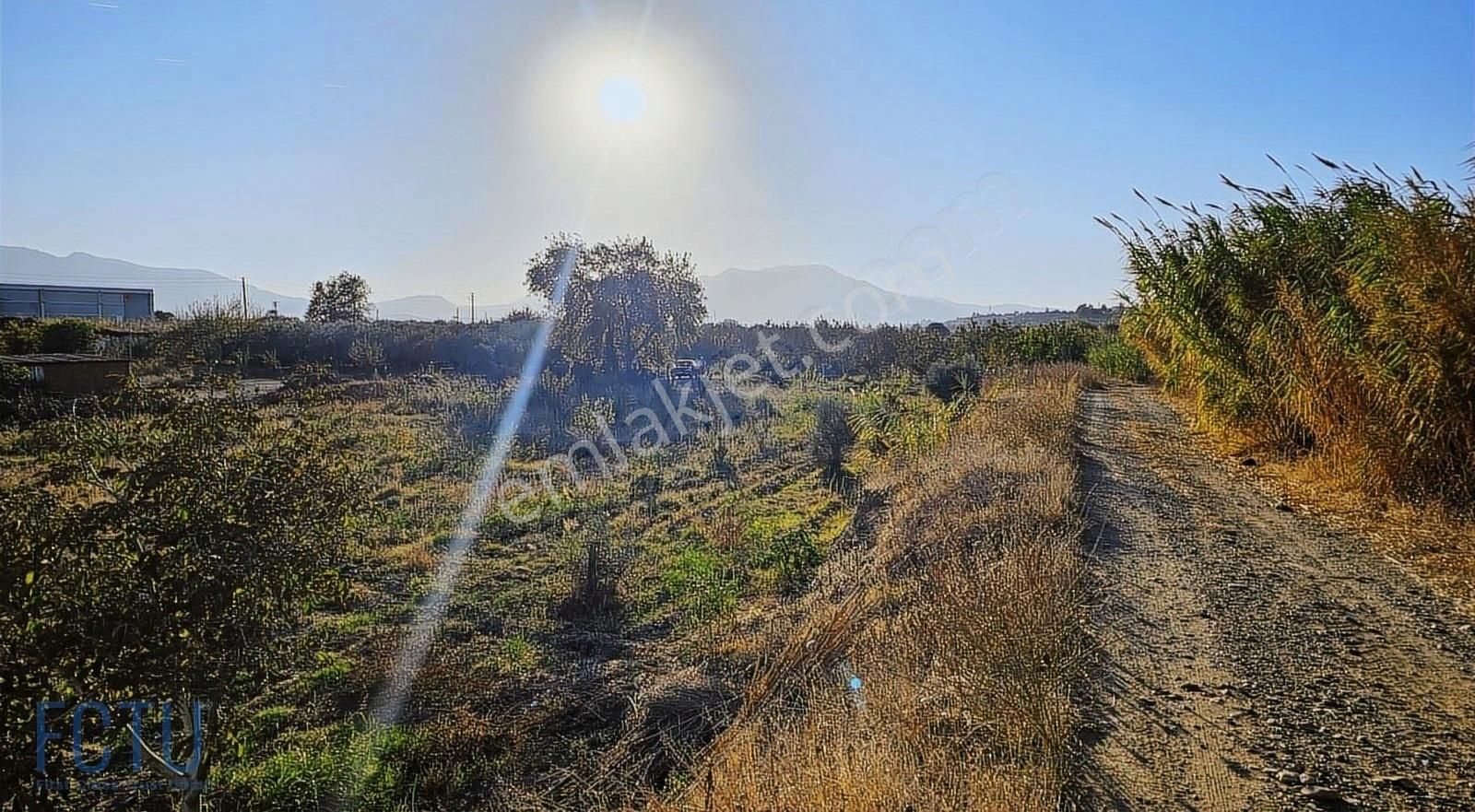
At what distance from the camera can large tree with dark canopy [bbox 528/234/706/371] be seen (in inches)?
780

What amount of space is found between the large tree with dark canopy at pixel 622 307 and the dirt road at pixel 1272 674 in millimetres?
14976

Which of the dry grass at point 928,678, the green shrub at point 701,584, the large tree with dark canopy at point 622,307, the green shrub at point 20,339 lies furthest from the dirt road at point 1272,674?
the green shrub at point 20,339

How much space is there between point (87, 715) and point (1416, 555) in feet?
21.9

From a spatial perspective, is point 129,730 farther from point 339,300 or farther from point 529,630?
point 339,300

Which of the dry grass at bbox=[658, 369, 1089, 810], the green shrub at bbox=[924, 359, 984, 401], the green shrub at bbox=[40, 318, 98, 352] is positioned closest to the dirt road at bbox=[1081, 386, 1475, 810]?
the dry grass at bbox=[658, 369, 1089, 810]

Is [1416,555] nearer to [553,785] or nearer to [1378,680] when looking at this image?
[1378,680]

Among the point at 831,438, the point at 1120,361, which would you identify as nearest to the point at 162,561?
the point at 831,438

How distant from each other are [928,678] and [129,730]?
9.70 ft

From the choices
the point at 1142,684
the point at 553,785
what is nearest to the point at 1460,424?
the point at 1142,684

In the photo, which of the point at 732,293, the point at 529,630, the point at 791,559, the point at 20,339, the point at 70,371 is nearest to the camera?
the point at 529,630

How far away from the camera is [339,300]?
37.8 metres

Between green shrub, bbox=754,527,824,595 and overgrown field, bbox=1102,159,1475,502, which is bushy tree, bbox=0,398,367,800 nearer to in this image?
green shrub, bbox=754,527,824,595

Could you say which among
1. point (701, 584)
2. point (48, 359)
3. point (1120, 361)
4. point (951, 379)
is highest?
point (1120, 361)

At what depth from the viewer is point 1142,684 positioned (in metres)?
3.49
